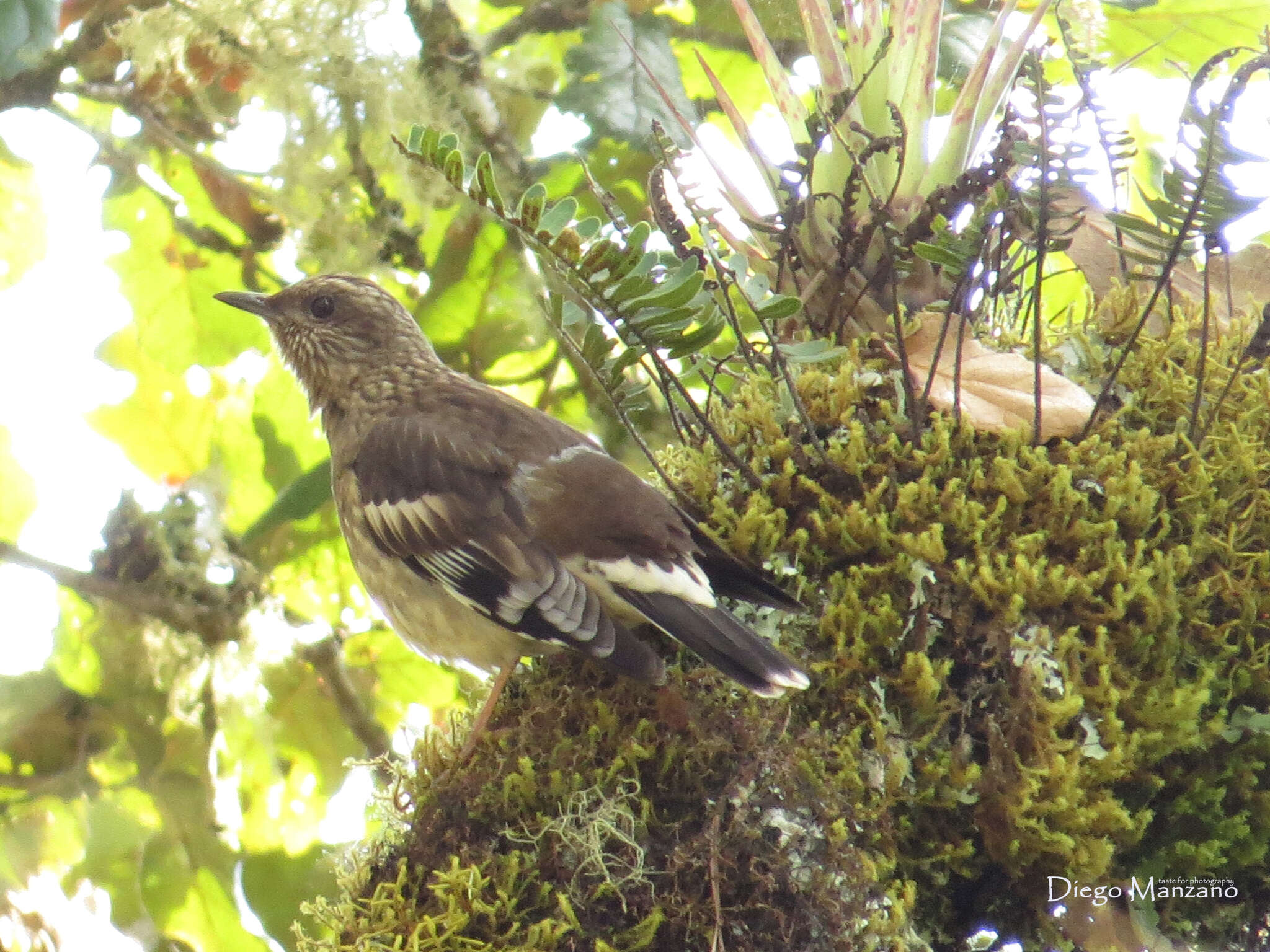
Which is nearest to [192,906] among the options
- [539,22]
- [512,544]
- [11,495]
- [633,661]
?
[11,495]

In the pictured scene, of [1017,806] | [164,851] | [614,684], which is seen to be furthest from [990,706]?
[164,851]

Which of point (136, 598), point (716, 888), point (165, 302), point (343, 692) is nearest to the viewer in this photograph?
point (716, 888)

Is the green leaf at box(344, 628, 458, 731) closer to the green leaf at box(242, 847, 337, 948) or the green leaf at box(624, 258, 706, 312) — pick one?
the green leaf at box(242, 847, 337, 948)

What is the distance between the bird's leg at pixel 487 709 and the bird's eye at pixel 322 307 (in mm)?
1830

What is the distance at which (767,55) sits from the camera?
3129 mm

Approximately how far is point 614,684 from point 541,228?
3.17ft

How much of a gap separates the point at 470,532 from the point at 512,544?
0.48ft

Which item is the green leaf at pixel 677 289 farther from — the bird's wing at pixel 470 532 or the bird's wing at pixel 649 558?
the bird's wing at pixel 470 532

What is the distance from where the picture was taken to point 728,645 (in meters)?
2.38

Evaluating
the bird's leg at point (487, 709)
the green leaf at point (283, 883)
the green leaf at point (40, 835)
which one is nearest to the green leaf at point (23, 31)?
the bird's leg at point (487, 709)

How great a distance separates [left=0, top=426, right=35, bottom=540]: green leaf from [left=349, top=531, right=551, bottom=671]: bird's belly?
2.17m

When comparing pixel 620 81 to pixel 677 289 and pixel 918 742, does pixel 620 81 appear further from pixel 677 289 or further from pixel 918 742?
pixel 918 742

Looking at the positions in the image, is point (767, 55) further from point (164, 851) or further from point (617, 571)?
point (164, 851)

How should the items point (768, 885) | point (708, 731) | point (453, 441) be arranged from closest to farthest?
point (768, 885) → point (708, 731) → point (453, 441)
